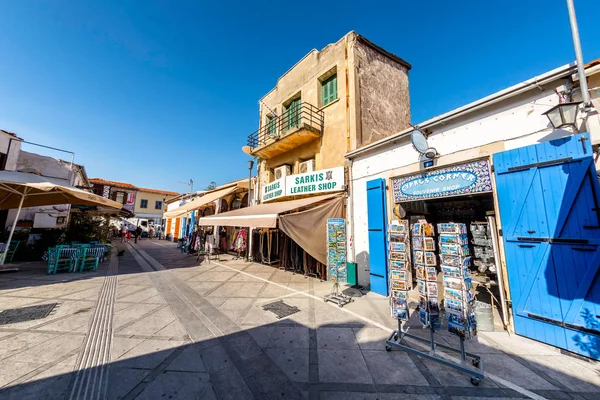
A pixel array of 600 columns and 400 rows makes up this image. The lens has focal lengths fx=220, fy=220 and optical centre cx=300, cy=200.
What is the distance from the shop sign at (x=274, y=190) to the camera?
10453 mm

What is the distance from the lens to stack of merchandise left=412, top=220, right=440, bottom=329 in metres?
3.35

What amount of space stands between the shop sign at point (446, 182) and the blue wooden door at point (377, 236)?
48 cm

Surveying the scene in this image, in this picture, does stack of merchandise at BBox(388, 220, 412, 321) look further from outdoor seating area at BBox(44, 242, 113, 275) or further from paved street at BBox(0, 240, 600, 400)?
outdoor seating area at BBox(44, 242, 113, 275)

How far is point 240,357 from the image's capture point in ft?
10.9

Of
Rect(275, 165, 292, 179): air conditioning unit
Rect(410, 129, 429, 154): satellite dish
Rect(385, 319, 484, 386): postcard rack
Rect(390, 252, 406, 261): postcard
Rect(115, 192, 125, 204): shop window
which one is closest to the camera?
Rect(385, 319, 484, 386): postcard rack

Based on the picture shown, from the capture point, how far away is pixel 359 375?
295cm

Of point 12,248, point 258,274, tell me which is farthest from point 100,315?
point 12,248

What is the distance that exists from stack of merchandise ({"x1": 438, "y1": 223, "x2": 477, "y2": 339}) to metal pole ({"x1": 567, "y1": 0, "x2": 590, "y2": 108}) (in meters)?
3.03

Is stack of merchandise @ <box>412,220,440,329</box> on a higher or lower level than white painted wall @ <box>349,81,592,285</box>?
lower

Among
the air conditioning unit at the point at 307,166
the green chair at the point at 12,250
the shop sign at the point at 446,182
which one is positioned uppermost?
the air conditioning unit at the point at 307,166

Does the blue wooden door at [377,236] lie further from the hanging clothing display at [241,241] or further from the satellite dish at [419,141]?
the hanging clothing display at [241,241]

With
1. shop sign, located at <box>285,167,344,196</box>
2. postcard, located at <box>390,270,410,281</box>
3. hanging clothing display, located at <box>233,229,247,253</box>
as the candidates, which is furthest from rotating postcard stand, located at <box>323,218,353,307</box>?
hanging clothing display, located at <box>233,229,247,253</box>

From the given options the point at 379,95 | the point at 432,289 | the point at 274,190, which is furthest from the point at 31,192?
the point at 379,95

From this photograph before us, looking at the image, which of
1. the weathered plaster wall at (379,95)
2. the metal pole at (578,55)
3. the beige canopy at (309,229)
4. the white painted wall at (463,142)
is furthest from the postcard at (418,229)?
the weathered plaster wall at (379,95)
